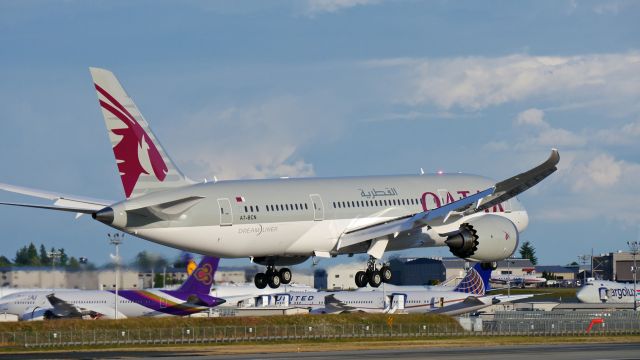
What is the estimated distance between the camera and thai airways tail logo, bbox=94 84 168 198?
57.0 metres

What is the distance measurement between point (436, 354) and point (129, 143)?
2327cm

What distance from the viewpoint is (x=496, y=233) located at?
207 ft

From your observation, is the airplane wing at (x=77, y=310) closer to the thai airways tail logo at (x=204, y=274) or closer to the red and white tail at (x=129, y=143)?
the thai airways tail logo at (x=204, y=274)

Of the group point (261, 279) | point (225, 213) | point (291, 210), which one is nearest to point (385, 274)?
point (261, 279)

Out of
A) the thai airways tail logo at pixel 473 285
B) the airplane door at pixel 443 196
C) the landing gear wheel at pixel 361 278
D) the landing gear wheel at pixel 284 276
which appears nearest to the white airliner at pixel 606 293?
the thai airways tail logo at pixel 473 285

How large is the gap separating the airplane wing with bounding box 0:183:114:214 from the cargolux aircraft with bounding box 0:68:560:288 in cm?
5

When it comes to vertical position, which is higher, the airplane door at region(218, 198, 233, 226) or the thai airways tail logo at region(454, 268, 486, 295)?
the airplane door at region(218, 198, 233, 226)

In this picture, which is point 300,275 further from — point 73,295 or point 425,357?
point 73,295

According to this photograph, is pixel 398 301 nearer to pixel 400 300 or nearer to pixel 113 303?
pixel 400 300

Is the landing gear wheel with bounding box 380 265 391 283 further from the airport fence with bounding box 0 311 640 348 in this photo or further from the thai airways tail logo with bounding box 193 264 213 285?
the thai airways tail logo with bounding box 193 264 213 285

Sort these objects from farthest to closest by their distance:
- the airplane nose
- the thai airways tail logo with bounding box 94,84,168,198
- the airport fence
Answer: the airplane nose, the airport fence, the thai airways tail logo with bounding box 94,84,168,198

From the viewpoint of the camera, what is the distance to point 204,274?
Answer: 110 metres

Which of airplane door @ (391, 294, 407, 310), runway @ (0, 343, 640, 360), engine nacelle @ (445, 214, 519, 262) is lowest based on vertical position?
runway @ (0, 343, 640, 360)

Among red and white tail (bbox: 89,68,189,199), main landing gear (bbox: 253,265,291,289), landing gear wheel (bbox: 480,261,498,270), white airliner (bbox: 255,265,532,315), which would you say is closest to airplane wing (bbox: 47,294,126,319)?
white airliner (bbox: 255,265,532,315)
